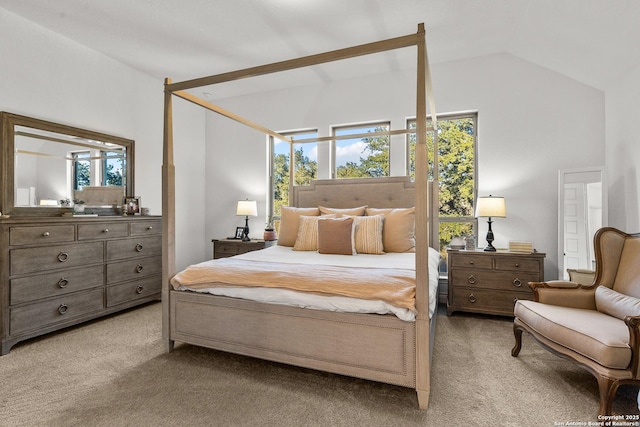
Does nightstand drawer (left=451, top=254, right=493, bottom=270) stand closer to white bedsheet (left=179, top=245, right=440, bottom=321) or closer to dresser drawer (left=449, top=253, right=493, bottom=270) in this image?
Result: dresser drawer (left=449, top=253, right=493, bottom=270)

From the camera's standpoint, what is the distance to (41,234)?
260 centimetres

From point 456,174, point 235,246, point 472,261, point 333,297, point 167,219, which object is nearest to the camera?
point 333,297

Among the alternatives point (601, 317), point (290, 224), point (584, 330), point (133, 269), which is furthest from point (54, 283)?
point (601, 317)

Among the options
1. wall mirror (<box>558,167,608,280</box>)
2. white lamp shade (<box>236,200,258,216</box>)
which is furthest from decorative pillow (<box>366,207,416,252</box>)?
white lamp shade (<box>236,200,258,216</box>)

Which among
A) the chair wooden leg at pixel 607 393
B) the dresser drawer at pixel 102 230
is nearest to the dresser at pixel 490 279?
the chair wooden leg at pixel 607 393

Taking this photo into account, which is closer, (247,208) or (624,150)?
(624,150)

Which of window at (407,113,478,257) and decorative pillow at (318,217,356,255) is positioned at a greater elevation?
window at (407,113,478,257)

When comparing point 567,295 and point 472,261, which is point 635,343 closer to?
point 567,295

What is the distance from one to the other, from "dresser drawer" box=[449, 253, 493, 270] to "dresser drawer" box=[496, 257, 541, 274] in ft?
0.29

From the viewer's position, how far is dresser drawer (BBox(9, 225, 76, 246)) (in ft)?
8.00

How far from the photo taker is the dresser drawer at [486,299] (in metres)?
3.06

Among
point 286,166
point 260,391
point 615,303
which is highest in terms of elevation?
point 286,166

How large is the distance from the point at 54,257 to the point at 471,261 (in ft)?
12.8

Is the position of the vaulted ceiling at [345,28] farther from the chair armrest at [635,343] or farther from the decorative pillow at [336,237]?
the chair armrest at [635,343]
